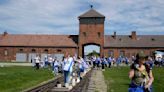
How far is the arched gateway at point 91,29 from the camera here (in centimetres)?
7888

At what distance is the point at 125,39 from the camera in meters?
83.3

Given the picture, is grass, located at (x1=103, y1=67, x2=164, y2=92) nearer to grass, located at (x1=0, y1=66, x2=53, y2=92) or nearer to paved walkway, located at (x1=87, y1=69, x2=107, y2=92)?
paved walkway, located at (x1=87, y1=69, x2=107, y2=92)

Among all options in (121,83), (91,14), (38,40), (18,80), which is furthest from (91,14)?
(121,83)

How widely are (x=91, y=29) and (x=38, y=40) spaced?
11552 mm

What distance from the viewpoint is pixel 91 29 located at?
261ft

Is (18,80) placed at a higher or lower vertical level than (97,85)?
higher

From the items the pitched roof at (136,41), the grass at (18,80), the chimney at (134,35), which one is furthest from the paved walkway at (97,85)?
the chimney at (134,35)

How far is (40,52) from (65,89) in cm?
6210

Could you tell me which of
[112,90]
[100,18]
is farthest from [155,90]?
[100,18]

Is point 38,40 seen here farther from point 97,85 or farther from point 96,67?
point 97,85

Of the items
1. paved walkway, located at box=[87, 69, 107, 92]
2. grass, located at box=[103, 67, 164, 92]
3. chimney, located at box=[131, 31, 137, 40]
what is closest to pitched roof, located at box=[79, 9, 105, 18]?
chimney, located at box=[131, 31, 137, 40]

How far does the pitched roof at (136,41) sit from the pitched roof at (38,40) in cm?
775

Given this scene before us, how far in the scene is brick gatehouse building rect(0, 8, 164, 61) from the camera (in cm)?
7919

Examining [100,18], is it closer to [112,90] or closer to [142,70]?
[112,90]
